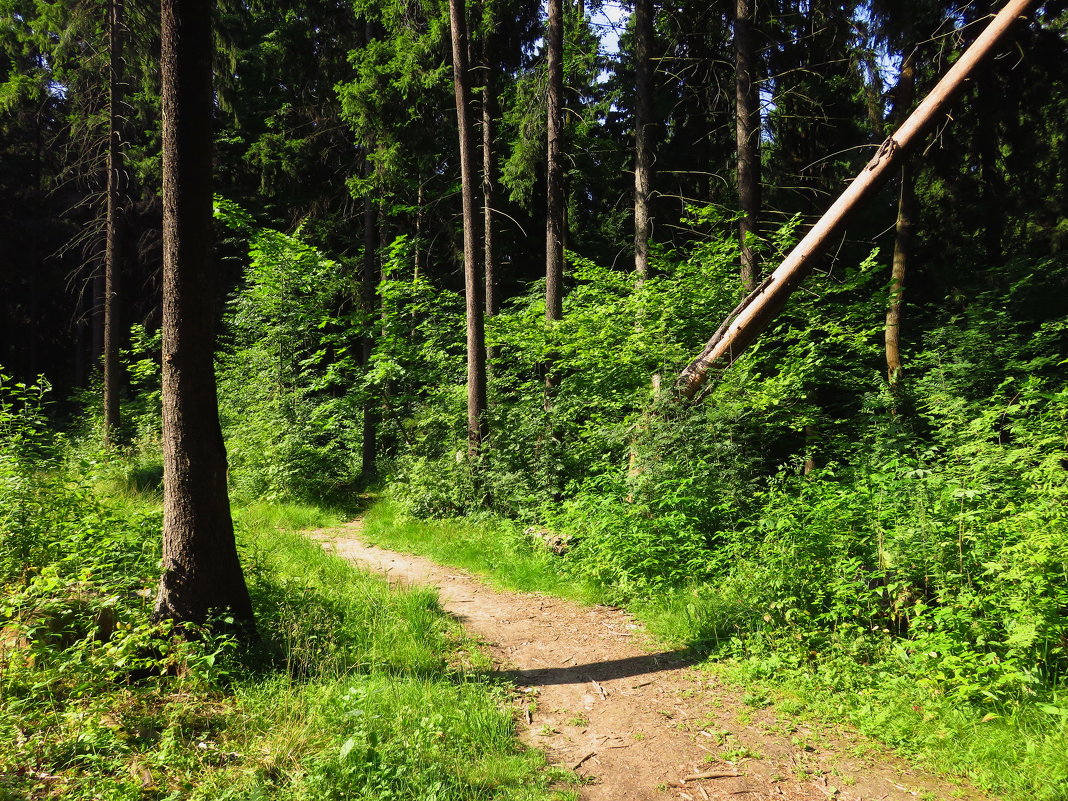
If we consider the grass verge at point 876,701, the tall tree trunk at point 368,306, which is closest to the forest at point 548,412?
the grass verge at point 876,701

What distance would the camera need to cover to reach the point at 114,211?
14219 millimetres

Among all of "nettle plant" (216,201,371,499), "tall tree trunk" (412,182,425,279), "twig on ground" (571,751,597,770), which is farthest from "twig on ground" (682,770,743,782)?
"tall tree trunk" (412,182,425,279)

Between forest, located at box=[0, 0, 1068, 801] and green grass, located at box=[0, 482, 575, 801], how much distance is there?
0.03m

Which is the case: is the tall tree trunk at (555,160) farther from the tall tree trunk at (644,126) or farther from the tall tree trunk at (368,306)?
the tall tree trunk at (368,306)

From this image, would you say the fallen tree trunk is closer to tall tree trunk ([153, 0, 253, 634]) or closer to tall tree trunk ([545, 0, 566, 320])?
tall tree trunk ([545, 0, 566, 320])

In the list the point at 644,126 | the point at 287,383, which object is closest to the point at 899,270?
the point at 644,126

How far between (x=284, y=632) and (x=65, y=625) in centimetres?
147

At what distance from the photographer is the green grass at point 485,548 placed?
7137mm

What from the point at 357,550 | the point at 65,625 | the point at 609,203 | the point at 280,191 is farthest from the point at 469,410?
the point at 609,203

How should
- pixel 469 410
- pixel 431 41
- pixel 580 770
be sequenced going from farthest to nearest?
pixel 431 41
pixel 469 410
pixel 580 770

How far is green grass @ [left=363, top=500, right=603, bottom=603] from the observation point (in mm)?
7137

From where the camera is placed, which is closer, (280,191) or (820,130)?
(820,130)

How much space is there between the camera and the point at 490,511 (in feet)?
31.9

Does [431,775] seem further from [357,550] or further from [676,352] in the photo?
[676,352]
